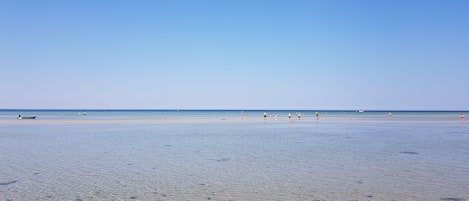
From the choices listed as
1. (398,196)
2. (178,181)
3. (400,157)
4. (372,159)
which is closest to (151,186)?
(178,181)

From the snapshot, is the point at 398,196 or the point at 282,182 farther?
the point at 282,182

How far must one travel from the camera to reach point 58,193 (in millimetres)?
10789

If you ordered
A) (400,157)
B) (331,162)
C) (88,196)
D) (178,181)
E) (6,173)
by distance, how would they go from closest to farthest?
(88,196) < (178,181) < (6,173) < (331,162) < (400,157)

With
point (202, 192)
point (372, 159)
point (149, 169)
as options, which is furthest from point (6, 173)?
point (372, 159)

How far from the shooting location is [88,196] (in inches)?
412

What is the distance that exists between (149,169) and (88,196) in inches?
172

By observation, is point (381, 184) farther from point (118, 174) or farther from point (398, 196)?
point (118, 174)

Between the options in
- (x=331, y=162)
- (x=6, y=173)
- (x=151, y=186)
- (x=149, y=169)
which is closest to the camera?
(x=151, y=186)

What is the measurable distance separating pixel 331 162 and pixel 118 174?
8714 mm

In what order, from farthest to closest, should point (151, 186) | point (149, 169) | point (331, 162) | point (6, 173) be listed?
point (331, 162), point (149, 169), point (6, 173), point (151, 186)

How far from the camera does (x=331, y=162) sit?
1661 centimetres

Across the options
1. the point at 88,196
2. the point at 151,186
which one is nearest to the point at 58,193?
the point at 88,196

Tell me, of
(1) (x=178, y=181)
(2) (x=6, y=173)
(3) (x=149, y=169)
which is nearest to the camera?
(1) (x=178, y=181)

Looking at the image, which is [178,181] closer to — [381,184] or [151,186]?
[151,186]
